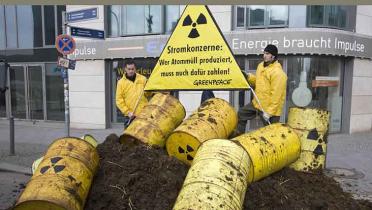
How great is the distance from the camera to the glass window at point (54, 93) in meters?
13.5

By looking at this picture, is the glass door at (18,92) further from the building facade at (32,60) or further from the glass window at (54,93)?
the glass window at (54,93)

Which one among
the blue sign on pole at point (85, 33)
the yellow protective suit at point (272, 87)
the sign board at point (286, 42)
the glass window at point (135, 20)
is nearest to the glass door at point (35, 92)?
the glass window at point (135, 20)

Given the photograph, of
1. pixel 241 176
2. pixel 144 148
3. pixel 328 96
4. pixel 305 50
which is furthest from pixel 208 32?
pixel 328 96

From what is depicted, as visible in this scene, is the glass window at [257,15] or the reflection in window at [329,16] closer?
the reflection in window at [329,16]

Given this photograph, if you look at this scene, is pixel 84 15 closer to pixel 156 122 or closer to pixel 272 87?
pixel 156 122

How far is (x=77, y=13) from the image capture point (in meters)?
8.63

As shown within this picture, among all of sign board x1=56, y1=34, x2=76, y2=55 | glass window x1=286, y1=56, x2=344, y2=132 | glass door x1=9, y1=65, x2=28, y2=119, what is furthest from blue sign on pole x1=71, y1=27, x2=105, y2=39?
glass door x1=9, y1=65, x2=28, y2=119

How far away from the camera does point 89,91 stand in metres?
12.2

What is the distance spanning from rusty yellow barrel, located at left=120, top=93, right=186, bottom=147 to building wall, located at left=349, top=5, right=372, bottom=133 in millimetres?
7914

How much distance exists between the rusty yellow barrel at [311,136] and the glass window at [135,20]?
768cm

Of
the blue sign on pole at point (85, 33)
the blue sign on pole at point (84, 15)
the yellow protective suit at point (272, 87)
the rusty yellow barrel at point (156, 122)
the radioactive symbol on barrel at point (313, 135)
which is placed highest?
the blue sign on pole at point (84, 15)

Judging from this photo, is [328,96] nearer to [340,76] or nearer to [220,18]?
[340,76]

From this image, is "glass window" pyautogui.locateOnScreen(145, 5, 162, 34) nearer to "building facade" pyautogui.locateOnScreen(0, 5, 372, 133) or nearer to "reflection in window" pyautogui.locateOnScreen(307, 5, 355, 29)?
"building facade" pyautogui.locateOnScreen(0, 5, 372, 133)

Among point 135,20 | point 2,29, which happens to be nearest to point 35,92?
point 2,29
